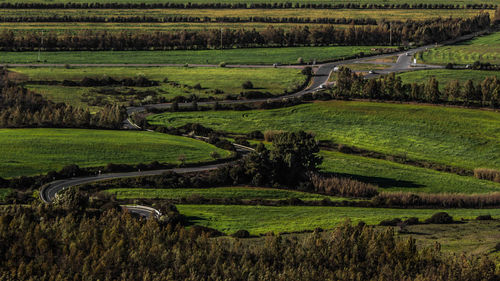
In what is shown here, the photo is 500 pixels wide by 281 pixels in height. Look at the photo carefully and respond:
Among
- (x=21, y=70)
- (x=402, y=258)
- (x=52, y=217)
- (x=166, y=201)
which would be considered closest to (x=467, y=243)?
(x=402, y=258)

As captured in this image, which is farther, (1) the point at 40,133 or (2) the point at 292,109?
(2) the point at 292,109

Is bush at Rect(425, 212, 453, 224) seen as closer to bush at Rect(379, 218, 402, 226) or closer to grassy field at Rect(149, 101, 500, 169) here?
bush at Rect(379, 218, 402, 226)

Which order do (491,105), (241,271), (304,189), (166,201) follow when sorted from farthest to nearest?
(491,105), (304,189), (166,201), (241,271)

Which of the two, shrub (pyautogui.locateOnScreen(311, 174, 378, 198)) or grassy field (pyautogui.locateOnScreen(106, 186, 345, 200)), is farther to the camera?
shrub (pyautogui.locateOnScreen(311, 174, 378, 198))

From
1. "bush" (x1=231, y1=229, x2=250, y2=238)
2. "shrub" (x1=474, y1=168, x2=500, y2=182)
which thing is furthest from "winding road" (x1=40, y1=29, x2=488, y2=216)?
"shrub" (x1=474, y1=168, x2=500, y2=182)

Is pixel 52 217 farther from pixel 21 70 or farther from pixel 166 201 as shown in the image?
pixel 21 70

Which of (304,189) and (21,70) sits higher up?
(21,70)
